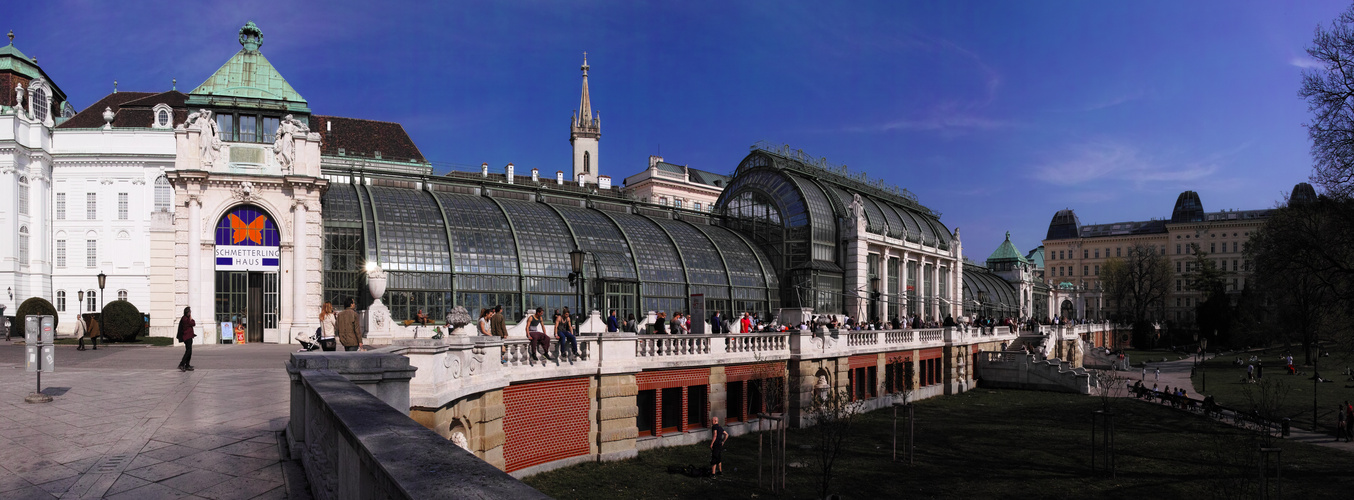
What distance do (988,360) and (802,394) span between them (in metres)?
23.4

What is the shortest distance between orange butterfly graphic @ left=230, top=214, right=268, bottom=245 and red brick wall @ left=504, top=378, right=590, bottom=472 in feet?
67.0

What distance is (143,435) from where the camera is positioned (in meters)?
9.77

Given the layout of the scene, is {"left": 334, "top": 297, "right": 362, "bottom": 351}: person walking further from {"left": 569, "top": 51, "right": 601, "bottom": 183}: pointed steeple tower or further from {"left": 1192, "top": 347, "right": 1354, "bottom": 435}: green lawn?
{"left": 569, "top": 51, "right": 601, "bottom": 183}: pointed steeple tower

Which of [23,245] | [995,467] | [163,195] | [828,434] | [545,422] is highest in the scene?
[163,195]

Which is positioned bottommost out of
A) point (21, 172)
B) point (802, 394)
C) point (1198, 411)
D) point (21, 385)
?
point (1198, 411)

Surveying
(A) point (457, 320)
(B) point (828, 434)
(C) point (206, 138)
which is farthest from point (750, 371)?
(C) point (206, 138)

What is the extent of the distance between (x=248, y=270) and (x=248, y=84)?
10386mm

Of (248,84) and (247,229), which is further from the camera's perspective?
(248,84)

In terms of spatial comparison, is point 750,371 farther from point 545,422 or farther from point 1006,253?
point 1006,253

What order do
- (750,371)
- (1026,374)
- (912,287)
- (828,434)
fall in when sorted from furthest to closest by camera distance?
1. (912,287)
2. (1026,374)
3. (750,371)
4. (828,434)

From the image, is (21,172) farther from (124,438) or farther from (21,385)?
(124,438)

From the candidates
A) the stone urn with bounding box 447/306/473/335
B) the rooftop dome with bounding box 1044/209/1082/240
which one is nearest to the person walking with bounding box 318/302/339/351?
the stone urn with bounding box 447/306/473/335

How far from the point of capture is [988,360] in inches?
1868

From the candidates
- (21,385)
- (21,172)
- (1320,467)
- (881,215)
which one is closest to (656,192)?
(881,215)
